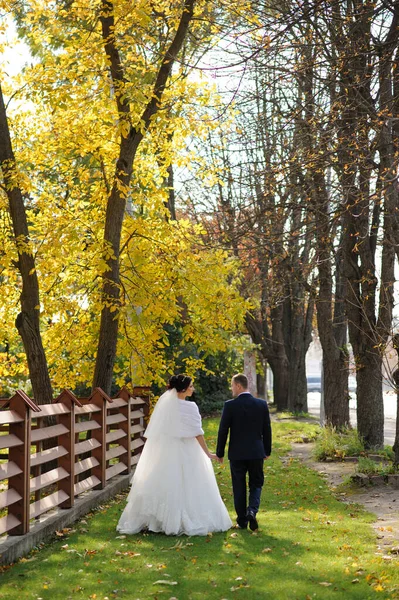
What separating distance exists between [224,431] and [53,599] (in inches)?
148

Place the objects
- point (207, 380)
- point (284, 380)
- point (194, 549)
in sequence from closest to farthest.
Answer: point (194, 549) → point (207, 380) → point (284, 380)

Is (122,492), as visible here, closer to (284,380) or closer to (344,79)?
(344,79)

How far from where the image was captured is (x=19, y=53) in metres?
14.0

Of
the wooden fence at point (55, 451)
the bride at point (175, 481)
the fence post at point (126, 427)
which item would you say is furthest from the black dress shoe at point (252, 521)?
the fence post at point (126, 427)

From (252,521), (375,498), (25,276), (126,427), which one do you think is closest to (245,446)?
(252,521)

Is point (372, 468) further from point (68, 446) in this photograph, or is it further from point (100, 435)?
point (68, 446)

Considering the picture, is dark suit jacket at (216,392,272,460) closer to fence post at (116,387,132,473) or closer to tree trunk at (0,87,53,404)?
tree trunk at (0,87,53,404)

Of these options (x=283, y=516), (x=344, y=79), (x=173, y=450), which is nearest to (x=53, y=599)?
(x=173, y=450)

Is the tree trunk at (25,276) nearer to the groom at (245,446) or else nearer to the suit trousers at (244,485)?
the groom at (245,446)

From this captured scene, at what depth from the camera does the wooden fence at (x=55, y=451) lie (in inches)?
324

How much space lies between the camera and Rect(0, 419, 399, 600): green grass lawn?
6727 millimetres

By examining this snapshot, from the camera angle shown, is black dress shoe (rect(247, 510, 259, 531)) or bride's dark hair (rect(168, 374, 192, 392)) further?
bride's dark hair (rect(168, 374, 192, 392))

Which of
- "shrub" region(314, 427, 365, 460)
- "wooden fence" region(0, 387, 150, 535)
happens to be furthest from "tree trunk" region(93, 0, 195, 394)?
"shrub" region(314, 427, 365, 460)

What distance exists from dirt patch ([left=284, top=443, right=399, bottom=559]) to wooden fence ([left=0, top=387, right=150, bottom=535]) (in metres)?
3.63
